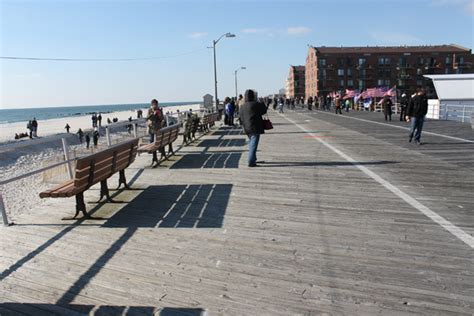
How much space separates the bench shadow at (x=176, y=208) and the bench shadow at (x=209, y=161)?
214 cm

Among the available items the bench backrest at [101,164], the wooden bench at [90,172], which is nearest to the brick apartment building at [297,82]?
the bench backrest at [101,164]

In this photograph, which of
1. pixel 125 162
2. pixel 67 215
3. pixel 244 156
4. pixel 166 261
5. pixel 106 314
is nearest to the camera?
pixel 106 314

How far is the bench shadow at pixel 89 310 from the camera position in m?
3.13

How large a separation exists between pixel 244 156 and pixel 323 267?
716 centimetres

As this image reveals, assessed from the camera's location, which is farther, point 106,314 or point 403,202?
point 403,202

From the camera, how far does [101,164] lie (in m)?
5.84

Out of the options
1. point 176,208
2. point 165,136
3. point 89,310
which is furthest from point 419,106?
point 89,310

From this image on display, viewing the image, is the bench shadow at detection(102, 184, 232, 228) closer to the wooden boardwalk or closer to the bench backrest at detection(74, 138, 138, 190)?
the wooden boardwalk

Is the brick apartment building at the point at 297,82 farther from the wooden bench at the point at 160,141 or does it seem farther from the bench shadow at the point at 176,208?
the bench shadow at the point at 176,208

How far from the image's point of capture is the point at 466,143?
1276cm

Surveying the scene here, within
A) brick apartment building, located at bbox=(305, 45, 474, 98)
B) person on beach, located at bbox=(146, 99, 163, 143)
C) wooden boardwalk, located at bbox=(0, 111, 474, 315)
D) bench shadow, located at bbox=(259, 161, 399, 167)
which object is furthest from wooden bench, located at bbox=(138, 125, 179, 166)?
brick apartment building, located at bbox=(305, 45, 474, 98)

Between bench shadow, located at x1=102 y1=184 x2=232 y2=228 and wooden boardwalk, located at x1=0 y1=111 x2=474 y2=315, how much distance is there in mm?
27

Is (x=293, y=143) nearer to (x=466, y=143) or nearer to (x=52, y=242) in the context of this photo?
(x=466, y=143)

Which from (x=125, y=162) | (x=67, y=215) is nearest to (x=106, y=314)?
(x=67, y=215)
